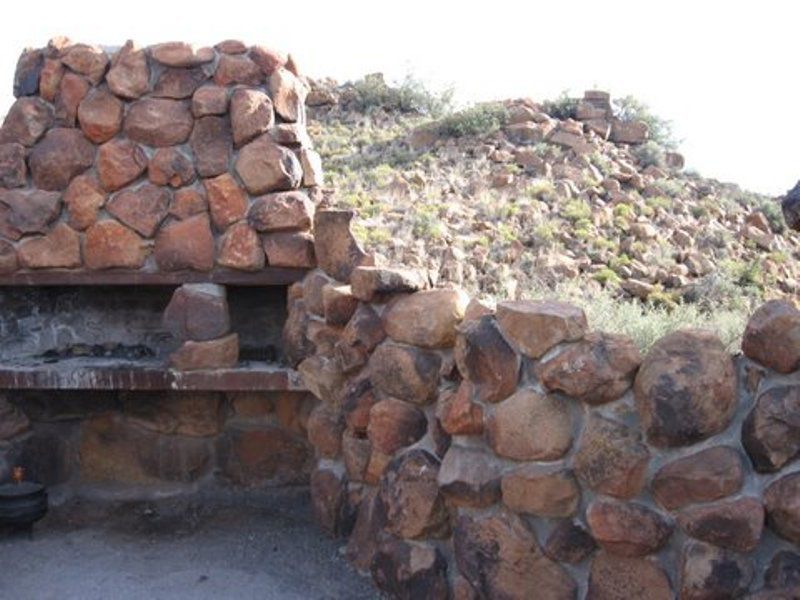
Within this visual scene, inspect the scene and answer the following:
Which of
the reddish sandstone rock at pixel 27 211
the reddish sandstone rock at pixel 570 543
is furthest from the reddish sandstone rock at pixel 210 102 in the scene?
the reddish sandstone rock at pixel 570 543

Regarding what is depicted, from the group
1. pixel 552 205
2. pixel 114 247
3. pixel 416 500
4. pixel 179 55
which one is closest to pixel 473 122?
pixel 552 205

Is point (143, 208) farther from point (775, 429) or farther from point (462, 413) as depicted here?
point (775, 429)

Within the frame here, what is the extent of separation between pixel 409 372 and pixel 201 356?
57.8 inches

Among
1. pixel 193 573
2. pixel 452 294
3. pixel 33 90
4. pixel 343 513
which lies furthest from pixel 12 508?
pixel 452 294

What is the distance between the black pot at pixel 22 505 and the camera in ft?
16.1

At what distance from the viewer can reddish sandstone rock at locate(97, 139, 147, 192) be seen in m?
5.19

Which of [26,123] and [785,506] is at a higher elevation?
[26,123]

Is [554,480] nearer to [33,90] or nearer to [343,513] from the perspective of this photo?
[343,513]

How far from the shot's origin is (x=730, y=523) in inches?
121

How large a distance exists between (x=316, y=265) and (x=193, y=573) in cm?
170

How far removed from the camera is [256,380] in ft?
16.6

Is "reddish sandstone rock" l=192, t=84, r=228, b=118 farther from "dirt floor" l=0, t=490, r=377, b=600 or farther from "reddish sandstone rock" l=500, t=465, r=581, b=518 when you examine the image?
"reddish sandstone rock" l=500, t=465, r=581, b=518

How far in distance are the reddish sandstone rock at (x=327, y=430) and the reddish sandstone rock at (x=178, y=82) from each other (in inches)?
74.7

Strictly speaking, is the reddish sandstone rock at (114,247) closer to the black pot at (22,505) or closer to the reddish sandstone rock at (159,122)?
the reddish sandstone rock at (159,122)
